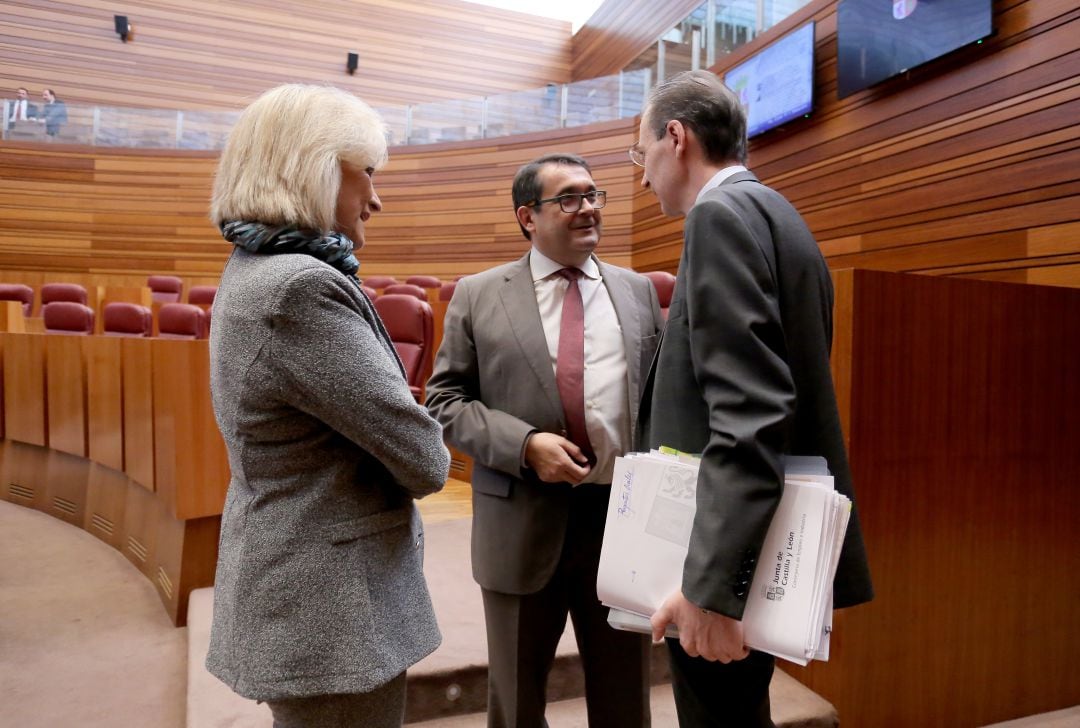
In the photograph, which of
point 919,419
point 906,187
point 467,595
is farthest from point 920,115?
point 467,595

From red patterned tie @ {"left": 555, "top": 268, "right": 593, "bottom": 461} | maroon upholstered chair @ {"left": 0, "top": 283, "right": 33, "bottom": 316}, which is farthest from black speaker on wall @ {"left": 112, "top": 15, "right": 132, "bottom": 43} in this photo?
red patterned tie @ {"left": 555, "top": 268, "right": 593, "bottom": 461}

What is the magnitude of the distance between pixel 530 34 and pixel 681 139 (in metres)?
8.39

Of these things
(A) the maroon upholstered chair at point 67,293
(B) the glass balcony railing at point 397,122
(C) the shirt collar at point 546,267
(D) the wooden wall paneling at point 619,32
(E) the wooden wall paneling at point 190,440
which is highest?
(D) the wooden wall paneling at point 619,32

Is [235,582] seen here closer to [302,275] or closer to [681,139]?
[302,275]

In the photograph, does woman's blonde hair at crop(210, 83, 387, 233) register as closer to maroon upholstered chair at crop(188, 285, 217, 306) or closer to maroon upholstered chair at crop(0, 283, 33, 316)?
maroon upholstered chair at crop(188, 285, 217, 306)

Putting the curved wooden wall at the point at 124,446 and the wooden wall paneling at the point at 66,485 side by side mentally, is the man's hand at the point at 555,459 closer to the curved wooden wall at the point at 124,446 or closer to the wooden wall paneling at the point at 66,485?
the curved wooden wall at the point at 124,446

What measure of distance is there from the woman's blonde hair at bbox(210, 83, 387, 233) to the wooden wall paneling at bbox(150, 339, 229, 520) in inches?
44.7

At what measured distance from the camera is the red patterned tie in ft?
3.38

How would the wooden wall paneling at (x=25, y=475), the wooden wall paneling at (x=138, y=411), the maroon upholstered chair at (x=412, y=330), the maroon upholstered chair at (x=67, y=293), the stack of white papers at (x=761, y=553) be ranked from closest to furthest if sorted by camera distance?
the stack of white papers at (x=761, y=553) < the wooden wall paneling at (x=138, y=411) < the maroon upholstered chair at (x=412, y=330) < the wooden wall paneling at (x=25, y=475) < the maroon upholstered chair at (x=67, y=293)

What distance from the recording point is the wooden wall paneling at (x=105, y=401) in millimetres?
2172

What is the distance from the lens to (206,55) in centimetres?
755

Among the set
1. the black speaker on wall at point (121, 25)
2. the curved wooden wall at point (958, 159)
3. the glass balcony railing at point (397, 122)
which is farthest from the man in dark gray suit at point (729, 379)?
the black speaker on wall at point (121, 25)

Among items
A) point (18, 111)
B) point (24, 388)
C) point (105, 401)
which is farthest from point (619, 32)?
point (105, 401)
